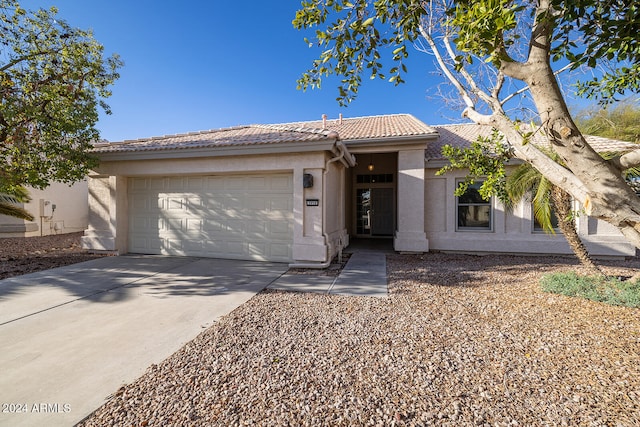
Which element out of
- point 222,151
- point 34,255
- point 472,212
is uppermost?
point 222,151

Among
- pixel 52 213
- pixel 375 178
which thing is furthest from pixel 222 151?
pixel 52 213

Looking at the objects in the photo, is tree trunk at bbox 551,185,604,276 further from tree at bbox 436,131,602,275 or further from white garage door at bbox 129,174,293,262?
white garage door at bbox 129,174,293,262

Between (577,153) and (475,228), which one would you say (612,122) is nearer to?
→ (475,228)

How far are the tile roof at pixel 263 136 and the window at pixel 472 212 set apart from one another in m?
2.67

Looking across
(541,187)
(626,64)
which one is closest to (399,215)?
(541,187)

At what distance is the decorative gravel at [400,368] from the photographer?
7.01 ft

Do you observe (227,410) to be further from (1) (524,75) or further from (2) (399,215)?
(2) (399,215)

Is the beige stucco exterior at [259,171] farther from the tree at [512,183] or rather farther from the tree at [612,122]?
the tree at [612,122]

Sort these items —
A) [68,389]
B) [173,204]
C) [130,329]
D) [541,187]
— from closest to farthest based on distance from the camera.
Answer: [68,389] < [130,329] < [541,187] < [173,204]

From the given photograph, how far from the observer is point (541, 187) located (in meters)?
5.40

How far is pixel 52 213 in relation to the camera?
13.2m

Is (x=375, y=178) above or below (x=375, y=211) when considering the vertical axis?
above

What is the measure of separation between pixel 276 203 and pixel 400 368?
18.4 feet

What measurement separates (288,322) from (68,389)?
2301mm
